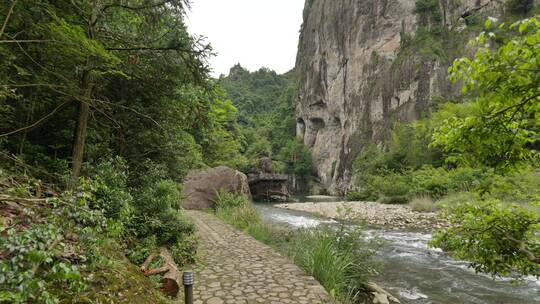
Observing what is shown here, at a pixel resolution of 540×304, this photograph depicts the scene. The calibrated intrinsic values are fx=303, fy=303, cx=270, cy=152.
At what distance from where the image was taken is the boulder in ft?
42.1

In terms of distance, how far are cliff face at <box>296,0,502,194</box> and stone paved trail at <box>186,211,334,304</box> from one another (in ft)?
94.2

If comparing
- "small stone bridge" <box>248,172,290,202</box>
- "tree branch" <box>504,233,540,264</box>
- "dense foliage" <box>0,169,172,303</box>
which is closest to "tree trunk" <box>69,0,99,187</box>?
"dense foliage" <box>0,169,172,303</box>

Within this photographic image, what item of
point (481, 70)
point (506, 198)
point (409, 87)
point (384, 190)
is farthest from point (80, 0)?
point (409, 87)

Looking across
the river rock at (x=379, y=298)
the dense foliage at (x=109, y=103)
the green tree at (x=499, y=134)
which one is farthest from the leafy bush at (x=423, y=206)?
the green tree at (x=499, y=134)

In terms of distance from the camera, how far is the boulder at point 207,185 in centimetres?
1283

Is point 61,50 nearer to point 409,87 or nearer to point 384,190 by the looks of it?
point 384,190

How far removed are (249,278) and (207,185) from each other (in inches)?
372

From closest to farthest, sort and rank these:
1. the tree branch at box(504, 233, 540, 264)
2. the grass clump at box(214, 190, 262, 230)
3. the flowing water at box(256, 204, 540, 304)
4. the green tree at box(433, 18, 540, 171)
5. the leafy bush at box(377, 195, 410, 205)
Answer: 1. the green tree at box(433, 18, 540, 171)
2. the tree branch at box(504, 233, 540, 264)
3. the flowing water at box(256, 204, 540, 304)
4. the grass clump at box(214, 190, 262, 230)
5. the leafy bush at box(377, 195, 410, 205)

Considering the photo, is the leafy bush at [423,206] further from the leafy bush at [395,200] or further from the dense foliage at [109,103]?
the dense foliage at [109,103]

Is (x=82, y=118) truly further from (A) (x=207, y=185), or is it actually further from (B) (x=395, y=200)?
(B) (x=395, y=200)

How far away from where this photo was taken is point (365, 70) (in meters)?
37.9

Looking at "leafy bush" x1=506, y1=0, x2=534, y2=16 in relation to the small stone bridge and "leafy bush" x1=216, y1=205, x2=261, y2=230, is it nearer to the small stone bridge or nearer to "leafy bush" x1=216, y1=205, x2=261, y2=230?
the small stone bridge

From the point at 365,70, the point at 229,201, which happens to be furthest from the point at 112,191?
the point at 365,70

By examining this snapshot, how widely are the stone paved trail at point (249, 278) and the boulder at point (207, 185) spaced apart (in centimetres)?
659
